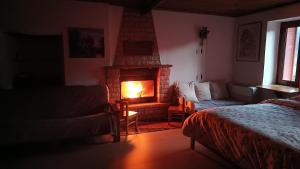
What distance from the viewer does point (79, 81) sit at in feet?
12.9

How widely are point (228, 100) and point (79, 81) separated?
308 cm

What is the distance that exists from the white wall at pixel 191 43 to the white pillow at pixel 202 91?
0.28 metres

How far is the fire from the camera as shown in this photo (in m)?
4.45

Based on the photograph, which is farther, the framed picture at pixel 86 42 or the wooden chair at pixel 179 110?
the wooden chair at pixel 179 110

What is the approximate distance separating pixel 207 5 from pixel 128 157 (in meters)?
3.07

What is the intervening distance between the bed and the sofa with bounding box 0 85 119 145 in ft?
4.38

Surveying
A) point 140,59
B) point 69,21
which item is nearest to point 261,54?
point 140,59

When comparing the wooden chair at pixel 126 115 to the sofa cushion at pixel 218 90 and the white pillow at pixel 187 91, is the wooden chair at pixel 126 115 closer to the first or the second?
the white pillow at pixel 187 91

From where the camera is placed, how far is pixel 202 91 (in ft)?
15.4

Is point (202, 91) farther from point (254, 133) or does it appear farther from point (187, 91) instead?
point (254, 133)

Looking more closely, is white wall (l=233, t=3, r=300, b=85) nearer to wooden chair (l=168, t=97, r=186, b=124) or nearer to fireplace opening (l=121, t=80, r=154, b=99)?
wooden chair (l=168, t=97, r=186, b=124)

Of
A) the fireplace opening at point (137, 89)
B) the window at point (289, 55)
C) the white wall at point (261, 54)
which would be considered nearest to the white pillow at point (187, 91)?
the fireplace opening at point (137, 89)

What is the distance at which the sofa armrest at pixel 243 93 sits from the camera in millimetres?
4434

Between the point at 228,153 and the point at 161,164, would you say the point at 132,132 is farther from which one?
the point at 228,153
